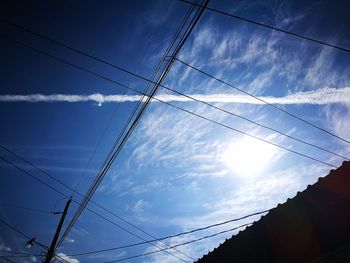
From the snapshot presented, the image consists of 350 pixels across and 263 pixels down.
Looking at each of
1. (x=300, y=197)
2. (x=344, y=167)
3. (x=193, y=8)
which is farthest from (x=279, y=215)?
(x=193, y=8)

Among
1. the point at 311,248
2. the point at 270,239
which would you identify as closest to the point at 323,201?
the point at 311,248

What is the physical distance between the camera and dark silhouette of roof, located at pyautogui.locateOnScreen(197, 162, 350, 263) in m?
4.41

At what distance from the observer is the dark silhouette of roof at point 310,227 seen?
4406mm

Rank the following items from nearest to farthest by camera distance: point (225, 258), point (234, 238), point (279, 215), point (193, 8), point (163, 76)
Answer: point (193, 8) → point (279, 215) → point (163, 76) → point (234, 238) → point (225, 258)

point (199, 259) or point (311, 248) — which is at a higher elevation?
point (199, 259)

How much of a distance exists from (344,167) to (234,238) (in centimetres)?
334

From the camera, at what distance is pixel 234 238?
638cm

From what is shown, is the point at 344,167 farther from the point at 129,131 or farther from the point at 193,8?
the point at 129,131

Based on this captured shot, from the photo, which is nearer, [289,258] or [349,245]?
[349,245]

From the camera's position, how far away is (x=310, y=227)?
4812 mm

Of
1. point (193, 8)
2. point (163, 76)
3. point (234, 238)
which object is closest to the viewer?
point (193, 8)

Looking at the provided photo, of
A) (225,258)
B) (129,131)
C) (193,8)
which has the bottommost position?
(225,258)

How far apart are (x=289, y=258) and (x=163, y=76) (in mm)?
4975

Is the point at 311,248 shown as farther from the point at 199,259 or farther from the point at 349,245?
the point at 199,259
